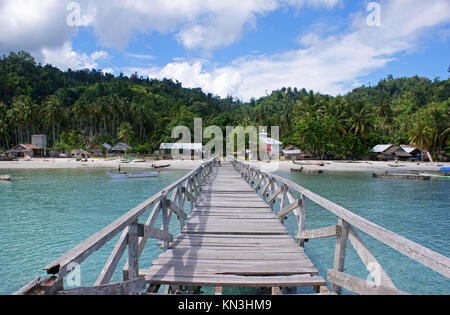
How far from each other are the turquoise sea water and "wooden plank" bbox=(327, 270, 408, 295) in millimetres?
4713

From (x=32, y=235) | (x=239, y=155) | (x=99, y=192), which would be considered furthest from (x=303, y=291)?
(x=239, y=155)

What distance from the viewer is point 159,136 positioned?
230ft

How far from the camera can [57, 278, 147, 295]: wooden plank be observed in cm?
196

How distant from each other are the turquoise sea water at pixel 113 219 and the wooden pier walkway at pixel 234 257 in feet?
8.39

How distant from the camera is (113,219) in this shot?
12.4 meters

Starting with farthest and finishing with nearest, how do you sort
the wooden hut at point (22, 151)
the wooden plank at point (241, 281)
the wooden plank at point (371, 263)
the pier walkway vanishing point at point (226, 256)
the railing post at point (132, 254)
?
the wooden hut at point (22, 151)
the wooden plank at point (241, 281)
the railing post at point (132, 254)
the wooden plank at point (371, 263)
the pier walkway vanishing point at point (226, 256)

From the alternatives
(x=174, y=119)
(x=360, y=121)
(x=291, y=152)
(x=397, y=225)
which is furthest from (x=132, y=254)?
(x=174, y=119)

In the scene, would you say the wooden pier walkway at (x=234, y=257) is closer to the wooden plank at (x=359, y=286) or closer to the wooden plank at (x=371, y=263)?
the wooden plank at (x=359, y=286)

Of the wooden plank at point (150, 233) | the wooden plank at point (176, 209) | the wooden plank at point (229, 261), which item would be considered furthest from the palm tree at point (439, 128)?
the wooden plank at point (150, 233)

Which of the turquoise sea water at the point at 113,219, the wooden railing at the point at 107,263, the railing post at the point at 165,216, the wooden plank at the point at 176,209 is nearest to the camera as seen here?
the wooden railing at the point at 107,263

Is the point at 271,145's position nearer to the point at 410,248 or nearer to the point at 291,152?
the point at 291,152

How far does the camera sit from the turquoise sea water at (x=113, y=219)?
7.30 m

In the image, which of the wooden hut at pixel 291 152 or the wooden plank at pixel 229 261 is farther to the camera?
the wooden hut at pixel 291 152

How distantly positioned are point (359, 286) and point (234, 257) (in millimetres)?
2124
